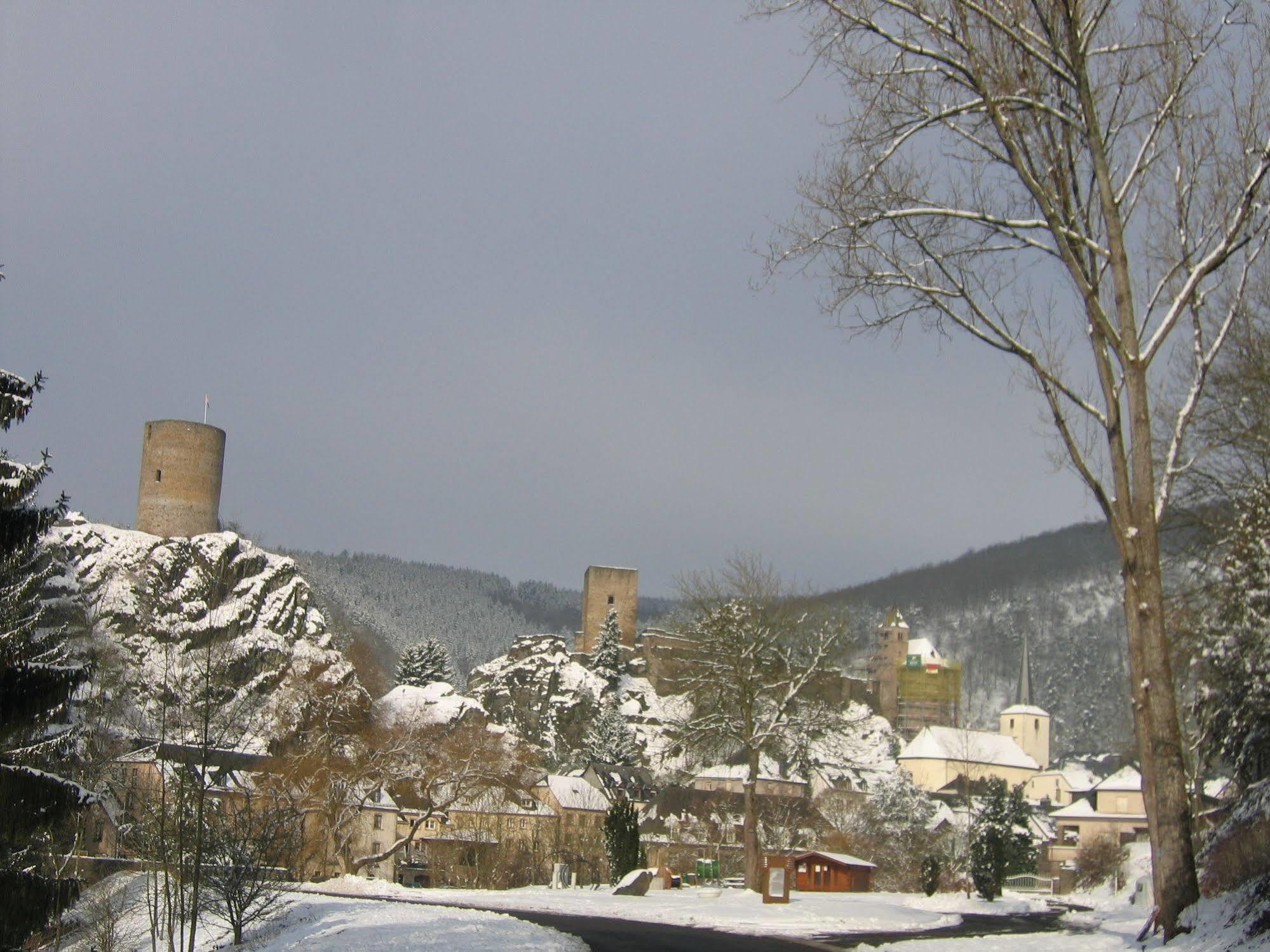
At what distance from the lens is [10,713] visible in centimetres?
1200

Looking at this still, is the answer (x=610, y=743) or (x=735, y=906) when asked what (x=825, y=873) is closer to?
(x=735, y=906)

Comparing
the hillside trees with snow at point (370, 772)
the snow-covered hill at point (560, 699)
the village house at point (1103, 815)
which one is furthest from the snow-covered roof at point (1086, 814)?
the hillside trees with snow at point (370, 772)

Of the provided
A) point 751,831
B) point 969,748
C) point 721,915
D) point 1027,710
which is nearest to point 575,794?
point 751,831

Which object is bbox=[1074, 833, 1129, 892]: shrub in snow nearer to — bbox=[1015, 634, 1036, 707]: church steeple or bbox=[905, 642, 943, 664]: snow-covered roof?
bbox=[1015, 634, 1036, 707]: church steeple

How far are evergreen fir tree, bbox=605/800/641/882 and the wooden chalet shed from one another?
16.2 feet

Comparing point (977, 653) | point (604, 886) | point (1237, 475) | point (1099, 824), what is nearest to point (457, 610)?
point (977, 653)

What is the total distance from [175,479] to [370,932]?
175ft

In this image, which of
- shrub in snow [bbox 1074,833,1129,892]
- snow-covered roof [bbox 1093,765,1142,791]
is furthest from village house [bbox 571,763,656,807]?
snow-covered roof [bbox 1093,765,1142,791]

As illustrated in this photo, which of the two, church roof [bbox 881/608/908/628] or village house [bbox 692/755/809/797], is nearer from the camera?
village house [bbox 692/755/809/797]

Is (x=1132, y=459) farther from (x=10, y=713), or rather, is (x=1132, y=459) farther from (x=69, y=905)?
(x=69, y=905)

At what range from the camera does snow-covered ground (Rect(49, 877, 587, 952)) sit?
14.9 m

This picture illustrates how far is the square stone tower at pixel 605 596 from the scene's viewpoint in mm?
109000

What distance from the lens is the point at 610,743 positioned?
239ft

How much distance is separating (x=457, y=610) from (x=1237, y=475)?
16471 centimetres
